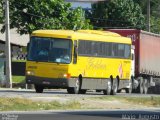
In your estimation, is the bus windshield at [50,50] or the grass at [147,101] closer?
the grass at [147,101]

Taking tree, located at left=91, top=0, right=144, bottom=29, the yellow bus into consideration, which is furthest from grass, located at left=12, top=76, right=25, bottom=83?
the yellow bus

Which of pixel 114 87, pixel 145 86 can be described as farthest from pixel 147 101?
pixel 145 86

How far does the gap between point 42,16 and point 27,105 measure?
34.9 m

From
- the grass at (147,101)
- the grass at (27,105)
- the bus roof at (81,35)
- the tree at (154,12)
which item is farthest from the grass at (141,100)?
the tree at (154,12)

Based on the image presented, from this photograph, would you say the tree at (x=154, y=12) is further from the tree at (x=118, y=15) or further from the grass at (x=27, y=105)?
the grass at (x=27, y=105)

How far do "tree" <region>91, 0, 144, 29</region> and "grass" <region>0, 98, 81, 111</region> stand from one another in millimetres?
50273

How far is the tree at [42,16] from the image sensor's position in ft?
198

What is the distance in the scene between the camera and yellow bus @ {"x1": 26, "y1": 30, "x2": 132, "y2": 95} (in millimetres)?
35281

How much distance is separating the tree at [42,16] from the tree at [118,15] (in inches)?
635

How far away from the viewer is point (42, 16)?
60.7 metres

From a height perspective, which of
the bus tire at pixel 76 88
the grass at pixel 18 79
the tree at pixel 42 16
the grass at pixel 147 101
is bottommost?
the grass at pixel 18 79

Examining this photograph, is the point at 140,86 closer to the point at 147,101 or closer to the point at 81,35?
the point at 81,35

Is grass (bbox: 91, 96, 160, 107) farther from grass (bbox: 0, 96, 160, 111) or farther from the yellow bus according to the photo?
grass (bbox: 0, 96, 160, 111)

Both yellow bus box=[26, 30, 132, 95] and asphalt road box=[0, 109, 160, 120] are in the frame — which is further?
yellow bus box=[26, 30, 132, 95]
